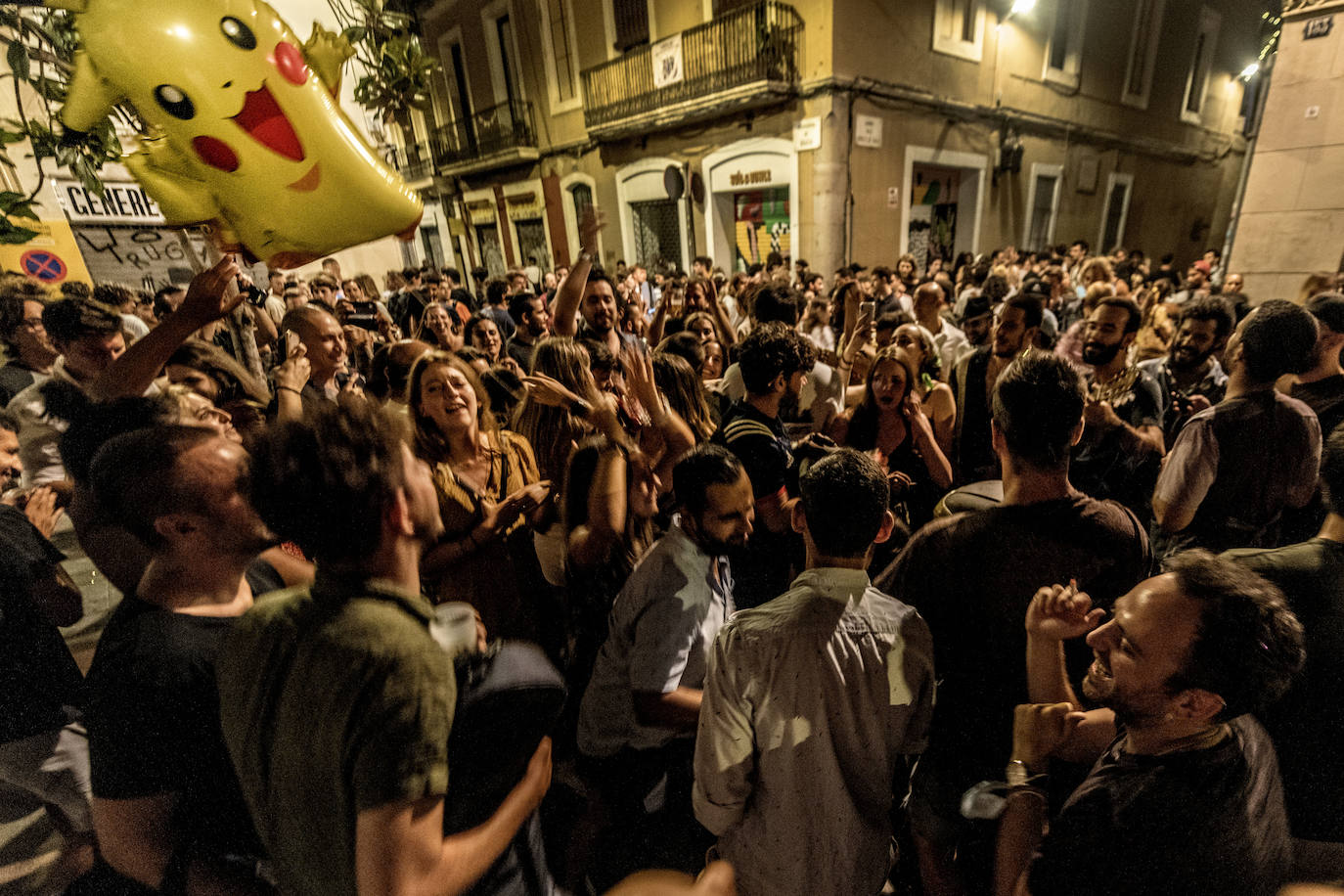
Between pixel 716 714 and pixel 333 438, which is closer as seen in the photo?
pixel 333 438

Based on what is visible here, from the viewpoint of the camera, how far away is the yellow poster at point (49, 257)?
6979 mm

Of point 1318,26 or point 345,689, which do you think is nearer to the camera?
point 345,689

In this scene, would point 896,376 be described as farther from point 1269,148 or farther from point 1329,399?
point 1269,148

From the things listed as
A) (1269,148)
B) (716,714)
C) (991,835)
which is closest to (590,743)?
(716,714)

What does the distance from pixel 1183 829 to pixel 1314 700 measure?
84cm

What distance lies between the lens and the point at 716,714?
1379mm

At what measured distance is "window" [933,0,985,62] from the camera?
34.7 feet

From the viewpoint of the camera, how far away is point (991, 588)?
5.21ft

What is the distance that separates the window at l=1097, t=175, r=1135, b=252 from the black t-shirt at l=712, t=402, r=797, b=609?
1902 cm

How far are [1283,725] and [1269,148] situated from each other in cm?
790

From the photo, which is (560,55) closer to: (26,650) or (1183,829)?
(26,650)

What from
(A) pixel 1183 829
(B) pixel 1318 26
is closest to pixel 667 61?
(B) pixel 1318 26

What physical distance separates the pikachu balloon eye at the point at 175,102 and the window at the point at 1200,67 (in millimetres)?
24312

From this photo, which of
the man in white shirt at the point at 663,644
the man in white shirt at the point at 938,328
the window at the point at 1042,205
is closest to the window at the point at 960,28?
the window at the point at 1042,205
